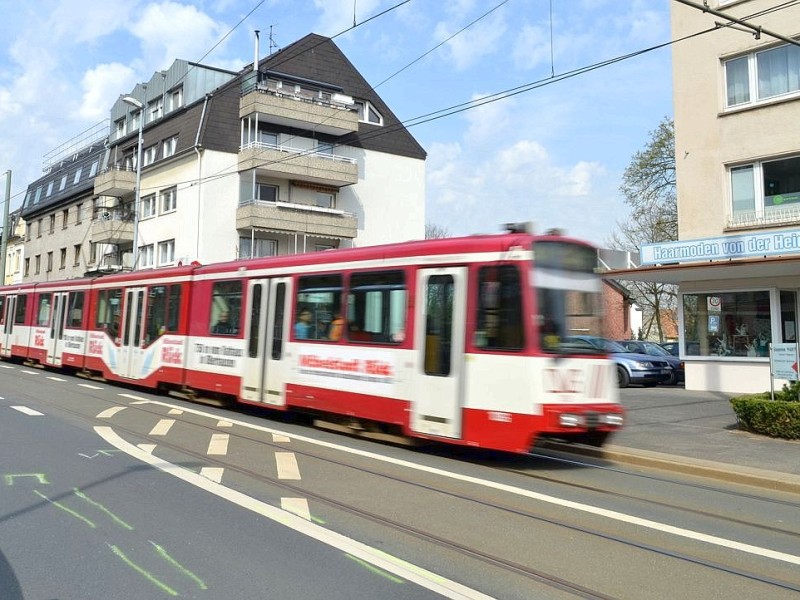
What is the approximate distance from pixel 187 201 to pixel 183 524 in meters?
32.4

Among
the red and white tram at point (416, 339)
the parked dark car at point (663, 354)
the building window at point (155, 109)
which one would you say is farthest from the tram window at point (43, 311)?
the building window at point (155, 109)

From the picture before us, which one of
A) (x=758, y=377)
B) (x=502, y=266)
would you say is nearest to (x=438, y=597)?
(x=502, y=266)

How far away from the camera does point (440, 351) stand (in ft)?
29.4

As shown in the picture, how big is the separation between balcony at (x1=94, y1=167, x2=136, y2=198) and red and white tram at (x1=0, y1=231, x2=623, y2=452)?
2923 cm

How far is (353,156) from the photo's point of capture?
1558 inches

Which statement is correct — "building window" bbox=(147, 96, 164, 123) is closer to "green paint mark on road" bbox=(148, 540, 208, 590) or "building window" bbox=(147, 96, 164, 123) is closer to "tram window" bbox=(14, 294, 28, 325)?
"tram window" bbox=(14, 294, 28, 325)

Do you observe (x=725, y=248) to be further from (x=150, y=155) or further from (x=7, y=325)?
(x=150, y=155)

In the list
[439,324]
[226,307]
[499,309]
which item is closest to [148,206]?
[226,307]

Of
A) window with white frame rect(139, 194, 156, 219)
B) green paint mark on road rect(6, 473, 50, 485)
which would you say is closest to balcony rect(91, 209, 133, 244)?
window with white frame rect(139, 194, 156, 219)

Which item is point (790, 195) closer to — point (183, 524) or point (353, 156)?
point (183, 524)

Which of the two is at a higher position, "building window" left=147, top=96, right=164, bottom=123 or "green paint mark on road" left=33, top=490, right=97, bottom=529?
"building window" left=147, top=96, right=164, bottom=123

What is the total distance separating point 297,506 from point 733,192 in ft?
55.3

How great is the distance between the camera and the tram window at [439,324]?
8.89 meters

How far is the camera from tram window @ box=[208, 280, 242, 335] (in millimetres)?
13172
